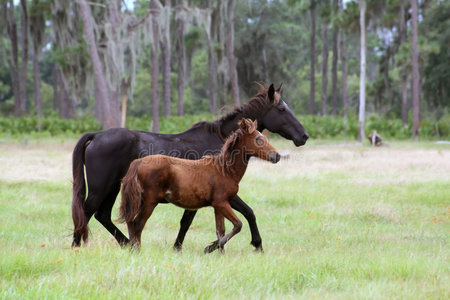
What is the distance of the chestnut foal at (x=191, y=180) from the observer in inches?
207

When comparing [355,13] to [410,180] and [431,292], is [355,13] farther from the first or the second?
[431,292]

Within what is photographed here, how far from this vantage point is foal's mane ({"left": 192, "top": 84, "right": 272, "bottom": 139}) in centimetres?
646

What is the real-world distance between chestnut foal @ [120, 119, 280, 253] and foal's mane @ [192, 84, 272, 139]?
3.12 feet

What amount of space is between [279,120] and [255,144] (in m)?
1.38

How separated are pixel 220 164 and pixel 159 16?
59.6 ft

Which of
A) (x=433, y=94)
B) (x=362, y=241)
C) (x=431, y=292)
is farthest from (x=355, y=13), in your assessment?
(x=431, y=292)

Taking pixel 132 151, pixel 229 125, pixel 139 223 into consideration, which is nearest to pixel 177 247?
pixel 139 223

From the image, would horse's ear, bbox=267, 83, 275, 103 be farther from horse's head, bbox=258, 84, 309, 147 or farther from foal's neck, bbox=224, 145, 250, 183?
foal's neck, bbox=224, 145, 250, 183

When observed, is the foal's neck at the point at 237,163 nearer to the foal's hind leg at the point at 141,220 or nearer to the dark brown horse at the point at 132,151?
the dark brown horse at the point at 132,151

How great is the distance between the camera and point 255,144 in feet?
17.7

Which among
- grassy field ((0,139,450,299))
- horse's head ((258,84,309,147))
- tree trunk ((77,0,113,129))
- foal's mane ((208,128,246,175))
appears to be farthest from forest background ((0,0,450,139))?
foal's mane ((208,128,246,175))

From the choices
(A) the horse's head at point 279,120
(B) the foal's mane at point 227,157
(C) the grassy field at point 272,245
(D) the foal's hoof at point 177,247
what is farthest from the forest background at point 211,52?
(B) the foal's mane at point 227,157

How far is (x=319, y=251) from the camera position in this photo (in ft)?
19.7

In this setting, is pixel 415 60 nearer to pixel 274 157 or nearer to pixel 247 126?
pixel 247 126
